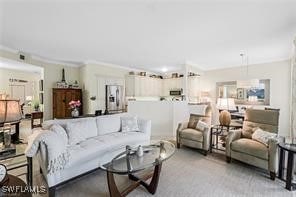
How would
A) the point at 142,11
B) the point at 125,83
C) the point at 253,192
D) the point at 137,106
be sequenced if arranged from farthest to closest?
the point at 125,83 < the point at 137,106 < the point at 142,11 < the point at 253,192

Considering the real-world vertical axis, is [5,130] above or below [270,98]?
below

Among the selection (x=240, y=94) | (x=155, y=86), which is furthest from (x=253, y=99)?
→ (x=155, y=86)

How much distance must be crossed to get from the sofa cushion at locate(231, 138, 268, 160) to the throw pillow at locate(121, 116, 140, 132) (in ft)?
6.72

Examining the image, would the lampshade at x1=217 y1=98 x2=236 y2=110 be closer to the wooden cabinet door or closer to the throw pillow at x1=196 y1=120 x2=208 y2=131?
the throw pillow at x1=196 y1=120 x2=208 y2=131

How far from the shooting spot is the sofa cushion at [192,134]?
3.76 metres

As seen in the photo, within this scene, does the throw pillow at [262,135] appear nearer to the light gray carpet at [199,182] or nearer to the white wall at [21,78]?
the light gray carpet at [199,182]

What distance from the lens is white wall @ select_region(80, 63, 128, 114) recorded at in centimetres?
628

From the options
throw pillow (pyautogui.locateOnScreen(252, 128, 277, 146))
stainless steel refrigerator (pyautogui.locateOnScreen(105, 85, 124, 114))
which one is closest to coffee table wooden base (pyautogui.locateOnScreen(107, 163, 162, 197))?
throw pillow (pyautogui.locateOnScreen(252, 128, 277, 146))

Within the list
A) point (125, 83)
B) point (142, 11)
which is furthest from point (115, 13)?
point (125, 83)

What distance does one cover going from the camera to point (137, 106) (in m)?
5.69

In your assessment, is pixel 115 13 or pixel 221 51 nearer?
pixel 115 13

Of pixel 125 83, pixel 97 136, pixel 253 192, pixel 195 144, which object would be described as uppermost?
pixel 125 83

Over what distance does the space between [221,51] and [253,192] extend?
3.61 m

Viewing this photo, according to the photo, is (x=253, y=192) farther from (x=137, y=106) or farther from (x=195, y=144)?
(x=137, y=106)
